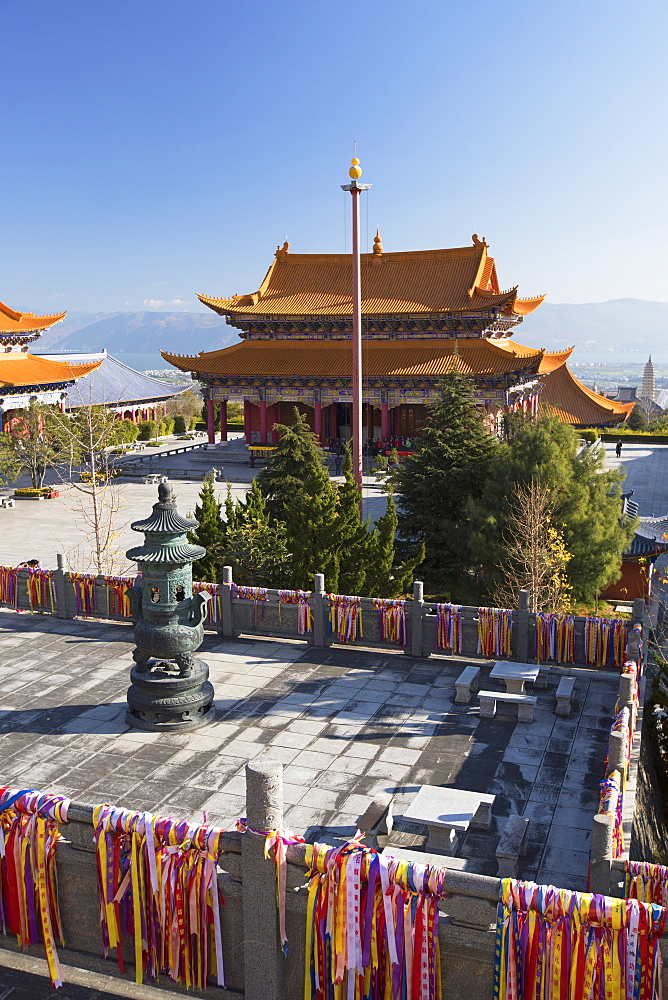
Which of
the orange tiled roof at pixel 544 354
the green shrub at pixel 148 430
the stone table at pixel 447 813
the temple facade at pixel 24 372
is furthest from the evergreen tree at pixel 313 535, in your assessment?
the green shrub at pixel 148 430

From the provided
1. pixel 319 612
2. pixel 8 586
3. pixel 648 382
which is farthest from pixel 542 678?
pixel 648 382

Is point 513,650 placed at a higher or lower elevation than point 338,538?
lower

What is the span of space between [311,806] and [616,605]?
52.1ft

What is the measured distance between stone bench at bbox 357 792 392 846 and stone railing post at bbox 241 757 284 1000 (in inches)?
98.3

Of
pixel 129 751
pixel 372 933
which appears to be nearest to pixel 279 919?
pixel 372 933

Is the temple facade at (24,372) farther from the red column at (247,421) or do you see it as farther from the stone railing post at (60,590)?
the stone railing post at (60,590)

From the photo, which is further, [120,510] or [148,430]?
[148,430]

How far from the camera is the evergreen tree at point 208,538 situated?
59.9 feet

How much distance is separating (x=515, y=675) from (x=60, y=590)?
8.29 metres

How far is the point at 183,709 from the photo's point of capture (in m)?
11.2

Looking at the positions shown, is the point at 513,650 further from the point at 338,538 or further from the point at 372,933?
the point at 372,933

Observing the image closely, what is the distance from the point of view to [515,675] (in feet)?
39.1

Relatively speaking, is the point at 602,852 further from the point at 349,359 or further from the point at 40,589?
the point at 349,359

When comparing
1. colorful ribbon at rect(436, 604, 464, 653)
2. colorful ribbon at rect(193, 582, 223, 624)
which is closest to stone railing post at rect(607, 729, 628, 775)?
colorful ribbon at rect(436, 604, 464, 653)
